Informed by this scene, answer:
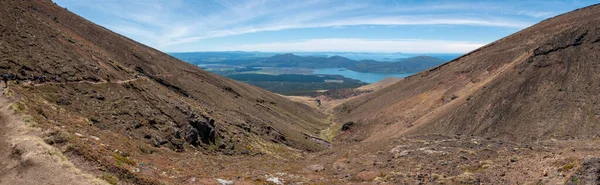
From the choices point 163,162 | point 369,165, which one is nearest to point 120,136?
point 163,162

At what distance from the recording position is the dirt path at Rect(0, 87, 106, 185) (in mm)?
14992

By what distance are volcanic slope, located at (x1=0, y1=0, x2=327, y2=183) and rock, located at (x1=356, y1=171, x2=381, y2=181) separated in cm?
1493

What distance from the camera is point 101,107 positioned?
101ft

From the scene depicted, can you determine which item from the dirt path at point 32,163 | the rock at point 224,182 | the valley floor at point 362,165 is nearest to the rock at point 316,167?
the valley floor at point 362,165

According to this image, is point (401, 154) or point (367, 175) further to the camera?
point (401, 154)

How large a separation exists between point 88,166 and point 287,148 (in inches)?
1347

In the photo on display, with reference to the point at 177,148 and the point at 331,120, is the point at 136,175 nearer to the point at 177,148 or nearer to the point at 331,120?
the point at 177,148

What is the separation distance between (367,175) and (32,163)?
21028 mm

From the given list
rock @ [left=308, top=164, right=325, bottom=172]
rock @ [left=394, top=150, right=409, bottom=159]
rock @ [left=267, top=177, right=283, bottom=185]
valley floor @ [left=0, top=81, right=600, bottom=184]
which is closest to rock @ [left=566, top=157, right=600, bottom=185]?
valley floor @ [left=0, top=81, right=600, bottom=184]

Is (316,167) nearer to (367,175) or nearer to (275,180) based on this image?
(367,175)

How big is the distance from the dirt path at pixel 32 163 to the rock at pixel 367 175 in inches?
687

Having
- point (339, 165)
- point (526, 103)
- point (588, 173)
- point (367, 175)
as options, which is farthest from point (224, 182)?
point (526, 103)

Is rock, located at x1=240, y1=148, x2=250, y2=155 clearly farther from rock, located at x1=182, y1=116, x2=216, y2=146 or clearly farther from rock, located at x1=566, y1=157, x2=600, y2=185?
rock, located at x1=566, y1=157, x2=600, y2=185

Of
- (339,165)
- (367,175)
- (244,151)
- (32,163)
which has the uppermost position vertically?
(32,163)
